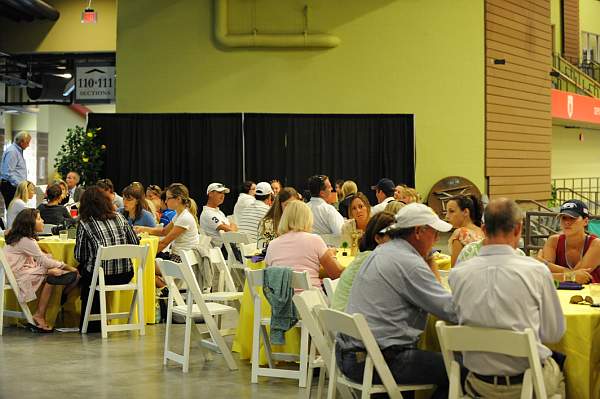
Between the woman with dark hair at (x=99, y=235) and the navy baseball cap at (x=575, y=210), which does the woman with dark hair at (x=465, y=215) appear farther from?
the woman with dark hair at (x=99, y=235)

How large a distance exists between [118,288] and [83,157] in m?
6.16

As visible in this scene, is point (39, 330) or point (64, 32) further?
point (64, 32)

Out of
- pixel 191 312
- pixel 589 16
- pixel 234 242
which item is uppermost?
pixel 589 16

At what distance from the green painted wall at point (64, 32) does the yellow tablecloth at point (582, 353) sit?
48.4 ft

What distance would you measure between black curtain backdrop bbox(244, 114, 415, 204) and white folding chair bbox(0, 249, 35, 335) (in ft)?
20.2

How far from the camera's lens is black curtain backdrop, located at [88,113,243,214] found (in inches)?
552

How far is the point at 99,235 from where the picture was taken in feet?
26.2

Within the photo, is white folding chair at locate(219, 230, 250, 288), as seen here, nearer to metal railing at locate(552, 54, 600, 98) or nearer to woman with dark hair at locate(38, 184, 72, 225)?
woman with dark hair at locate(38, 184, 72, 225)

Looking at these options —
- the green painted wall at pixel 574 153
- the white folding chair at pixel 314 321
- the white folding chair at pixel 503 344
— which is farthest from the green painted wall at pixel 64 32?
the white folding chair at pixel 503 344

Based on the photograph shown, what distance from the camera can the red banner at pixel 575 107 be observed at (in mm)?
18953

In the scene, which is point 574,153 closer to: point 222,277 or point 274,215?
point 222,277

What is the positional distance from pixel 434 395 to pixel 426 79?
35.9ft

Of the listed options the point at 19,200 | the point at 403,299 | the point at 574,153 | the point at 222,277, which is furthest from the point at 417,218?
the point at 574,153

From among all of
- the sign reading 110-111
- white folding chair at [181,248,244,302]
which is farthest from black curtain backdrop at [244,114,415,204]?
white folding chair at [181,248,244,302]
